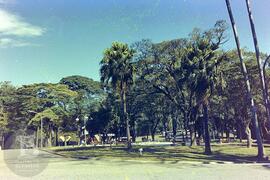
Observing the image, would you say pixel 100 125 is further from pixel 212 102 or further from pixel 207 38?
pixel 207 38

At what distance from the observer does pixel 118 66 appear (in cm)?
3400

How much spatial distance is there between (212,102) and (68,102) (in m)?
35.7

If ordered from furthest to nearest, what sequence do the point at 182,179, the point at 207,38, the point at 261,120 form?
the point at 261,120
the point at 207,38
the point at 182,179

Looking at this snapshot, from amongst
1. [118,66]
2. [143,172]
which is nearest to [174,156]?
[143,172]

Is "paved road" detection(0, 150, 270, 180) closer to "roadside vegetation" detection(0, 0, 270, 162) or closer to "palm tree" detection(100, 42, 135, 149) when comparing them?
"roadside vegetation" detection(0, 0, 270, 162)

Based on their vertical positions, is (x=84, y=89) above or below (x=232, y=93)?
above

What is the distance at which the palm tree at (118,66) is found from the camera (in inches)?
1339

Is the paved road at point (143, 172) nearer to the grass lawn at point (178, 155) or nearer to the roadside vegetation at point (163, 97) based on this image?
the grass lawn at point (178, 155)

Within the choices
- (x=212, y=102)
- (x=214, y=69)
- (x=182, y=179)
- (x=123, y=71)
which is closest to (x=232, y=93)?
(x=212, y=102)

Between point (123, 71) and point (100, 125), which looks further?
point (100, 125)

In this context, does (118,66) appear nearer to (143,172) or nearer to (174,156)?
(174,156)

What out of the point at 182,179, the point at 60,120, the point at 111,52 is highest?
→ the point at 111,52

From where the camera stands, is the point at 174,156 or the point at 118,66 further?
the point at 118,66

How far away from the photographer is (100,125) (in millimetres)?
71125
